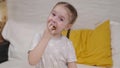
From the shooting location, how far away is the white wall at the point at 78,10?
2.18m

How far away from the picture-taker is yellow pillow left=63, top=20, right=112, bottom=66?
1.81 metres

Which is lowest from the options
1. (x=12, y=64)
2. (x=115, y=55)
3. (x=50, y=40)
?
(x=12, y=64)

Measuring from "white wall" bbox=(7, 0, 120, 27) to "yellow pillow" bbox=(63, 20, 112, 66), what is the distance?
0.27 metres

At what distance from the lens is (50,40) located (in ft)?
3.72

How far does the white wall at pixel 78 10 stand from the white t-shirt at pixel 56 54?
3.73 ft

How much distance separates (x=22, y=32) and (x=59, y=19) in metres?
1.31

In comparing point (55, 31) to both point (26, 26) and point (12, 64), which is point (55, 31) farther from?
point (26, 26)

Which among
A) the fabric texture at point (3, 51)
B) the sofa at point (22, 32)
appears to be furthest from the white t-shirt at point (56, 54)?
the fabric texture at point (3, 51)

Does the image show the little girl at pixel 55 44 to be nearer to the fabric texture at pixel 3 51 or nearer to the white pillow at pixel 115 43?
the white pillow at pixel 115 43

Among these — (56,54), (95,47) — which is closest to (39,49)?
(56,54)

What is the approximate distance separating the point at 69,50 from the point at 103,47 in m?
0.73

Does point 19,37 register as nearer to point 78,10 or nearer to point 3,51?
point 3,51

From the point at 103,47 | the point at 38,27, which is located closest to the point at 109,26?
the point at 103,47

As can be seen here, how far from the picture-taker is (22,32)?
232cm
